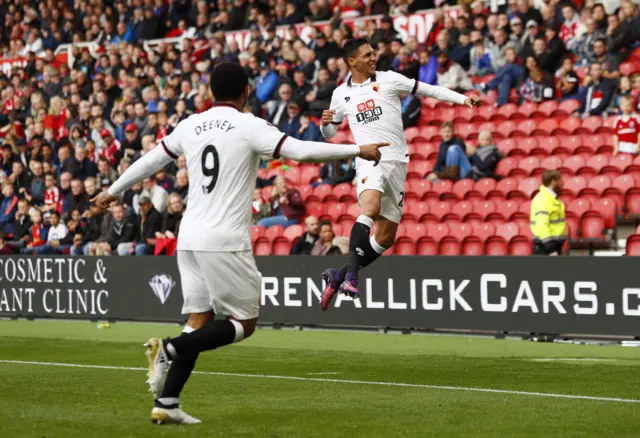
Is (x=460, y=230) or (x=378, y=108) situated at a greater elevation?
(x=378, y=108)

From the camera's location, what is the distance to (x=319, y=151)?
7320 mm

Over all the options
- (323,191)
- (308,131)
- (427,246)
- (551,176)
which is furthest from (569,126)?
(308,131)

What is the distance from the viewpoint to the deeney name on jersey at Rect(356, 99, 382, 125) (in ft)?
37.4

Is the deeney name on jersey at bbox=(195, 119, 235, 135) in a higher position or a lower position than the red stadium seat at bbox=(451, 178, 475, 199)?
higher

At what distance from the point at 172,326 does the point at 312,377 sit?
26.5 ft

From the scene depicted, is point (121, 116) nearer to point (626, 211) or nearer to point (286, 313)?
point (286, 313)


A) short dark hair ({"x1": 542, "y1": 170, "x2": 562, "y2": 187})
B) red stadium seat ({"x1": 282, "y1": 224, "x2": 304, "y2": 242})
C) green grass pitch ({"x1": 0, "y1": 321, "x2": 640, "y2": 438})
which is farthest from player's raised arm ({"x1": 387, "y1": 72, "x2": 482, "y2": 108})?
red stadium seat ({"x1": 282, "y1": 224, "x2": 304, "y2": 242})

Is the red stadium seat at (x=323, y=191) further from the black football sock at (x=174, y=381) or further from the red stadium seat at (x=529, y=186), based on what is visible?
the black football sock at (x=174, y=381)

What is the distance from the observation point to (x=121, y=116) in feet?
84.1

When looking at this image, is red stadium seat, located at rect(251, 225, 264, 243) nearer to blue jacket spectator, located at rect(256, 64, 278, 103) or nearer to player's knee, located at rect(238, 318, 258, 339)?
blue jacket spectator, located at rect(256, 64, 278, 103)

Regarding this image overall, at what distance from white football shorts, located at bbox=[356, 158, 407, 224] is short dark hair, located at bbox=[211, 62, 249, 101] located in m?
3.66

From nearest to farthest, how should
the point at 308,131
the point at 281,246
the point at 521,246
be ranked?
1. the point at 521,246
2. the point at 281,246
3. the point at 308,131

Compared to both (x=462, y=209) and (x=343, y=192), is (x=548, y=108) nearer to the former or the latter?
(x=462, y=209)

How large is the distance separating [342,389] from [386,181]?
2.40 m
